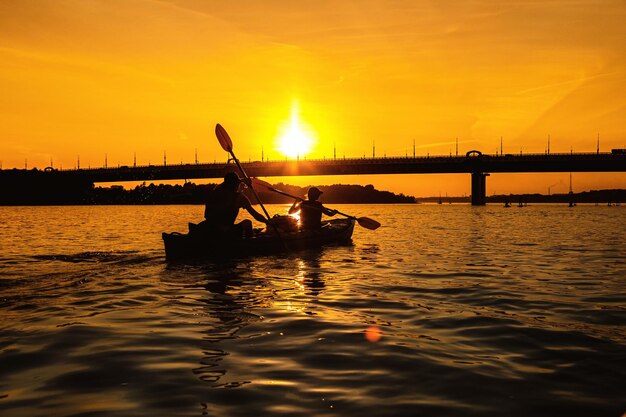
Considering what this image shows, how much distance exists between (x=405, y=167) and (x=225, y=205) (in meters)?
98.2

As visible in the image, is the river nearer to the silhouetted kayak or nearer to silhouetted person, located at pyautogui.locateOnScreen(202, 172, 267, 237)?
the silhouetted kayak

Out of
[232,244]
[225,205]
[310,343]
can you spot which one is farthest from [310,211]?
[310,343]

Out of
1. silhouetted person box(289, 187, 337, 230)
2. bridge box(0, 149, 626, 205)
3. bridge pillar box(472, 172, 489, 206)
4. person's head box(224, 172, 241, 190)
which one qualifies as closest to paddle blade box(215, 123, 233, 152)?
silhouetted person box(289, 187, 337, 230)

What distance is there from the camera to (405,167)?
110062 millimetres

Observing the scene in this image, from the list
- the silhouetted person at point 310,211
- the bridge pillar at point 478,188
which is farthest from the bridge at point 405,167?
the silhouetted person at point 310,211

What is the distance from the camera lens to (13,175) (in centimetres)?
16012

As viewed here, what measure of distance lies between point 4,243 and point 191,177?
10985 cm

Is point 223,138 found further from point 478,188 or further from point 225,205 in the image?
point 478,188

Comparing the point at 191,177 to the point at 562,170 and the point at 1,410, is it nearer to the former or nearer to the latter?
the point at 562,170

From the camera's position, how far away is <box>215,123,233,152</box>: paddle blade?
19.2 m

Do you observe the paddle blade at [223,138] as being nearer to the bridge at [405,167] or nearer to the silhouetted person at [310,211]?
the silhouetted person at [310,211]

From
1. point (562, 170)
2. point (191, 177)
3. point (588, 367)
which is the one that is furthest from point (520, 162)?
point (588, 367)

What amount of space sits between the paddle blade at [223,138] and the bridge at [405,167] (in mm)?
75003

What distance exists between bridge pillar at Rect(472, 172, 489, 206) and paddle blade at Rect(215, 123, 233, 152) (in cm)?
10351
